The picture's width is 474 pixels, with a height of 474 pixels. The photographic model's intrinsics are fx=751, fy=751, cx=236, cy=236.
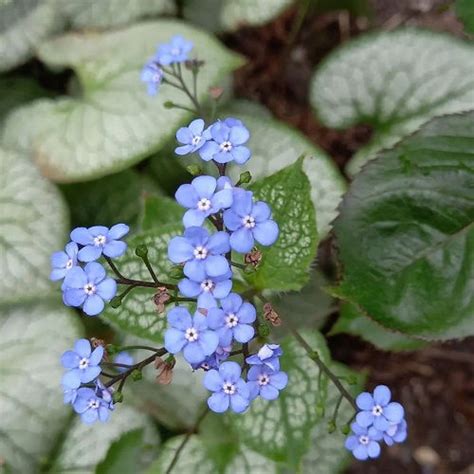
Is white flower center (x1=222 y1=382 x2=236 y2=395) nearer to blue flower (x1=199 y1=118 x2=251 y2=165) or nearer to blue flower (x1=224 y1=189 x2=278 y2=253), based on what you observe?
blue flower (x1=224 y1=189 x2=278 y2=253)

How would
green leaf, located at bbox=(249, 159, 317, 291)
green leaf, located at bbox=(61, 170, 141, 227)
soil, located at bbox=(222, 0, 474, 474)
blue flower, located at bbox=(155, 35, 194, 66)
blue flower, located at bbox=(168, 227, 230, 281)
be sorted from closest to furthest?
1. blue flower, located at bbox=(168, 227, 230, 281)
2. green leaf, located at bbox=(249, 159, 317, 291)
3. blue flower, located at bbox=(155, 35, 194, 66)
4. green leaf, located at bbox=(61, 170, 141, 227)
5. soil, located at bbox=(222, 0, 474, 474)

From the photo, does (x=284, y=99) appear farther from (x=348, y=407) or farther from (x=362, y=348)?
(x=348, y=407)

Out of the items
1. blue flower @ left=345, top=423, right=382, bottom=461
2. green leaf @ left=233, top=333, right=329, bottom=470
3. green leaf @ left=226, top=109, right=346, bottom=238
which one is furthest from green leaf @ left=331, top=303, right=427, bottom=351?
blue flower @ left=345, top=423, right=382, bottom=461

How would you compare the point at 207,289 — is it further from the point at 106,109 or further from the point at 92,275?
the point at 106,109

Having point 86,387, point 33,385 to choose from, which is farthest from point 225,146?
point 33,385

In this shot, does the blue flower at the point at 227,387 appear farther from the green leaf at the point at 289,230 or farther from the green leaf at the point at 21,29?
the green leaf at the point at 21,29
